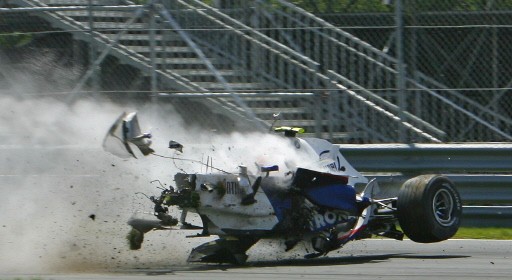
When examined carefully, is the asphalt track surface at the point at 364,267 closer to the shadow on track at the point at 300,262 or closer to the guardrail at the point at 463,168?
the shadow on track at the point at 300,262

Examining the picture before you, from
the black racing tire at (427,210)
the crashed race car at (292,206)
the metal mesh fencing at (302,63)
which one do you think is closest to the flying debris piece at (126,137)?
the crashed race car at (292,206)

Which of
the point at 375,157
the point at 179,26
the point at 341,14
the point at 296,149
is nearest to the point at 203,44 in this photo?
the point at 179,26

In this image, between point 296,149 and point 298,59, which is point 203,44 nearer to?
point 298,59

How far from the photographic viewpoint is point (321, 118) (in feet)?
41.5

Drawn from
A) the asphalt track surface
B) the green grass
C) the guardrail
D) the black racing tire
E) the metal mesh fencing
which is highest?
the metal mesh fencing

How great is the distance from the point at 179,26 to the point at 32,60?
6.25 ft

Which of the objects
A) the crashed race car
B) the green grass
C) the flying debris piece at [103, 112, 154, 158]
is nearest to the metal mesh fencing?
the green grass

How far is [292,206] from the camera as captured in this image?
9422 millimetres

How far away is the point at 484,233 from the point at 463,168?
0.87m

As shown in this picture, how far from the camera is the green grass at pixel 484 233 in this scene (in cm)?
1173

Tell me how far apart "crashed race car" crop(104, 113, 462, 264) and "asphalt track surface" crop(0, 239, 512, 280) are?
0.68 feet

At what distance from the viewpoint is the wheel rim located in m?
9.84

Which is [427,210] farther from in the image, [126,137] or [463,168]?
[463,168]

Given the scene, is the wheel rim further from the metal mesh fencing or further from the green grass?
the metal mesh fencing
